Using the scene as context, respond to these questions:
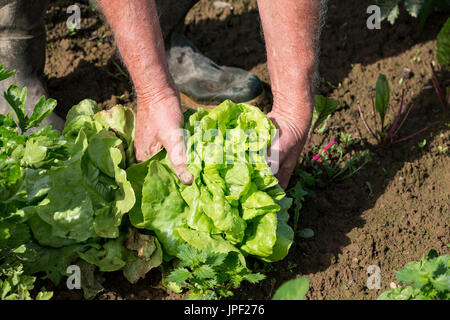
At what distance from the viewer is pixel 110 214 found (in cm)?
233

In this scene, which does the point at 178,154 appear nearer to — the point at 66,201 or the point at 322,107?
the point at 66,201

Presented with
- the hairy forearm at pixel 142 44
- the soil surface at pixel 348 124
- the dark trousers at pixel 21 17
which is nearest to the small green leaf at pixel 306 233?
the soil surface at pixel 348 124

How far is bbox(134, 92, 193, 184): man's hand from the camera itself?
7.70 ft

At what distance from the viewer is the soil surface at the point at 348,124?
2.67m

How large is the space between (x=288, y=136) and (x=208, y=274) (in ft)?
2.39

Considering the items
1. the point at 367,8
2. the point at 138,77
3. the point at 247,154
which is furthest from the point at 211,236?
the point at 367,8

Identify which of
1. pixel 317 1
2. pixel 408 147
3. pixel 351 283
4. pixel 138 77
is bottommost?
pixel 351 283

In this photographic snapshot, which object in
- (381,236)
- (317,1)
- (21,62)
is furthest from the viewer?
(21,62)

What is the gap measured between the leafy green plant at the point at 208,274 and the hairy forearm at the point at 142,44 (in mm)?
719

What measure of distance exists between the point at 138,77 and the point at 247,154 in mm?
618

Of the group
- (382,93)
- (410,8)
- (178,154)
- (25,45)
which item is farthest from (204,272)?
(410,8)

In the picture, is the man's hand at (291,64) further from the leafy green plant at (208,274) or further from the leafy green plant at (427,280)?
the leafy green plant at (427,280)

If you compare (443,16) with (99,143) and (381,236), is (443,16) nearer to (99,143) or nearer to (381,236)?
(381,236)

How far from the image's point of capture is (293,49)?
97.7 inches
